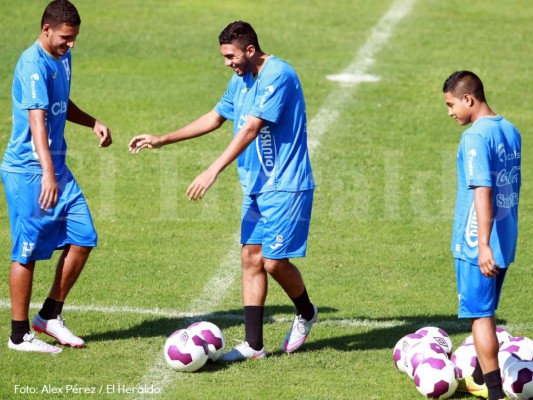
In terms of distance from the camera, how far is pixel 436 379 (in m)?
6.97

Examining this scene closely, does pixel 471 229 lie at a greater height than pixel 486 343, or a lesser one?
greater

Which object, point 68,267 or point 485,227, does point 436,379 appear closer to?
point 485,227

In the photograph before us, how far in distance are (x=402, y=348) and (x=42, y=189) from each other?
9.05 ft

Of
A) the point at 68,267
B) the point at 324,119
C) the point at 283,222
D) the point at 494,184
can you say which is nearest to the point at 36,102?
the point at 68,267

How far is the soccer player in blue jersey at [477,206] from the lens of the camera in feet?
21.5

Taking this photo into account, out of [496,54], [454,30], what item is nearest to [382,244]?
[496,54]

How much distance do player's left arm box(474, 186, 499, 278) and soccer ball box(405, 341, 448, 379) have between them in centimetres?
98

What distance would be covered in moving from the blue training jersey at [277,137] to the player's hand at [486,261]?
1.71m

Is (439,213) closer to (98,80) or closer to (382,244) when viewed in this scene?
(382,244)

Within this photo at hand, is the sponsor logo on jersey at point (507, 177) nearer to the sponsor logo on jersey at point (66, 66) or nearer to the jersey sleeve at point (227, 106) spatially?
the jersey sleeve at point (227, 106)

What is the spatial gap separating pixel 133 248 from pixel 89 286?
1193mm

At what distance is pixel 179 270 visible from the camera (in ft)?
32.3

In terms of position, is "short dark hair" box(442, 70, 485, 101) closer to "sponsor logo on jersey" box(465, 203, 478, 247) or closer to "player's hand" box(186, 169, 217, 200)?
"sponsor logo on jersey" box(465, 203, 478, 247)

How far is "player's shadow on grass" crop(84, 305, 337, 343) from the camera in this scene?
8.17 m
